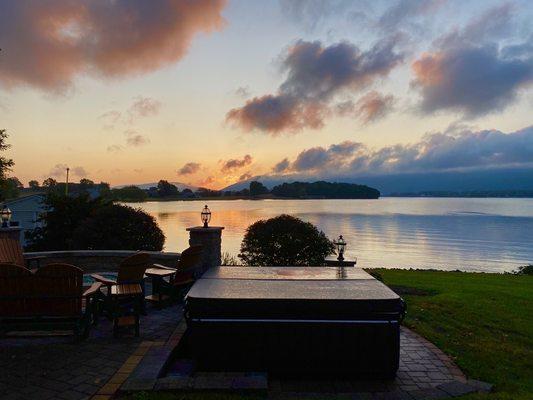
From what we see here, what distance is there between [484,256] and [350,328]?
4442 cm

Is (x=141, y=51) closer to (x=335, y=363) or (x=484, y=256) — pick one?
(x=335, y=363)

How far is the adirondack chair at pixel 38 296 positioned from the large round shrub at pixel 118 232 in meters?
12.1

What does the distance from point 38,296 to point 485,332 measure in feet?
25.5

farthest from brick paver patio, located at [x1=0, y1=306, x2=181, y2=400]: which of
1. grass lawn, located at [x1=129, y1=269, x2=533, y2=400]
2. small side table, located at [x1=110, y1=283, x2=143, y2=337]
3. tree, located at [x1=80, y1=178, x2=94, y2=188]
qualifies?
tree, located at [x1=80, y1=178, x2=94, y2=188]

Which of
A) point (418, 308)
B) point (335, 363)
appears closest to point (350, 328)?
point (335, 363)

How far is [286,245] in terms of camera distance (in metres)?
16.9

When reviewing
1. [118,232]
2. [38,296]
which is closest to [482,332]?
[38,296]

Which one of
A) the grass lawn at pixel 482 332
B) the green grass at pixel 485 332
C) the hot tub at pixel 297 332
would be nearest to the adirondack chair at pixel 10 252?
the hot tub at pixel 297 332

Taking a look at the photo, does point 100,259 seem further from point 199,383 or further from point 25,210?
point 25,210

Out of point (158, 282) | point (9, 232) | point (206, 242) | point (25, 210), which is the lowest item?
point (158, 282)

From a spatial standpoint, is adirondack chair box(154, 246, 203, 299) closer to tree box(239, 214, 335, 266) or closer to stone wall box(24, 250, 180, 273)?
stone wall box(24, 250, 180, 273)

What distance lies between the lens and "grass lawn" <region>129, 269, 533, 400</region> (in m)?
Answer: 4.87

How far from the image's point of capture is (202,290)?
199 inches

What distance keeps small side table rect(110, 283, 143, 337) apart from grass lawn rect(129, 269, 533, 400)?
7.08 ft
